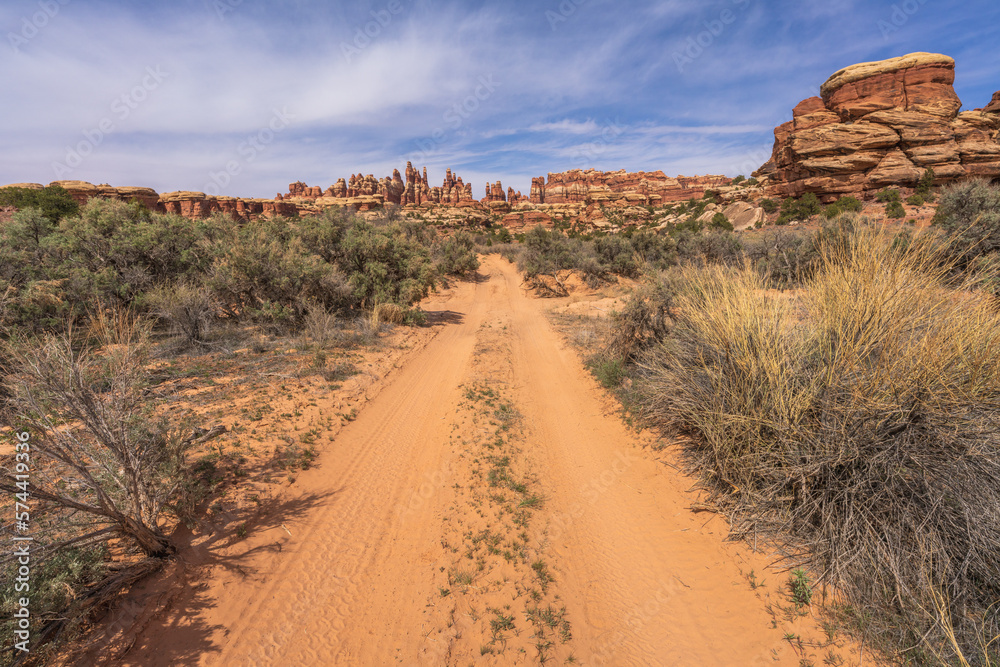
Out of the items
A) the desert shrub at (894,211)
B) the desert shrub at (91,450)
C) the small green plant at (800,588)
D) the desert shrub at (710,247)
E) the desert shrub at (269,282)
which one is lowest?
the small green plant at (800,588)

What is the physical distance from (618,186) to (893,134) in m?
66.6

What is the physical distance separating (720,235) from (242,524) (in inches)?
816

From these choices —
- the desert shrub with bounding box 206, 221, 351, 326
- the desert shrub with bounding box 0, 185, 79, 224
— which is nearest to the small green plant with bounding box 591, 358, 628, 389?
the desert shrub with bounding box 206, 221, 351, 326

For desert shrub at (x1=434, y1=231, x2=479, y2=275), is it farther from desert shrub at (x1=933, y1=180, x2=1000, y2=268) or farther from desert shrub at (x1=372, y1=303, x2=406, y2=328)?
desert shrub at (x1=933, y1=180, x2=1000, y2=268)

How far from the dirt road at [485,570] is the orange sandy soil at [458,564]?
0.6 inches

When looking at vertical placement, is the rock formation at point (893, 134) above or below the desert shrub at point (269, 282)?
above

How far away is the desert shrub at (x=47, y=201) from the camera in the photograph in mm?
24467

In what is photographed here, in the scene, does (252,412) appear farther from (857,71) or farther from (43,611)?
(857,71)

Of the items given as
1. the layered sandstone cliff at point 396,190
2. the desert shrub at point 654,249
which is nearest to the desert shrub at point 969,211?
the desert shrub at point 654,249

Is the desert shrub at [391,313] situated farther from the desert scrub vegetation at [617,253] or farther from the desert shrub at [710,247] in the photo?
the desert shrub at [710,247]

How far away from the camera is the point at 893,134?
81.6 feet

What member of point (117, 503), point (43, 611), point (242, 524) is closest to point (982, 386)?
point (242, 524)

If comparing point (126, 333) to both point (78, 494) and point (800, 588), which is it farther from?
point (800, 588)

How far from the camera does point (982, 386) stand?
270 cm
